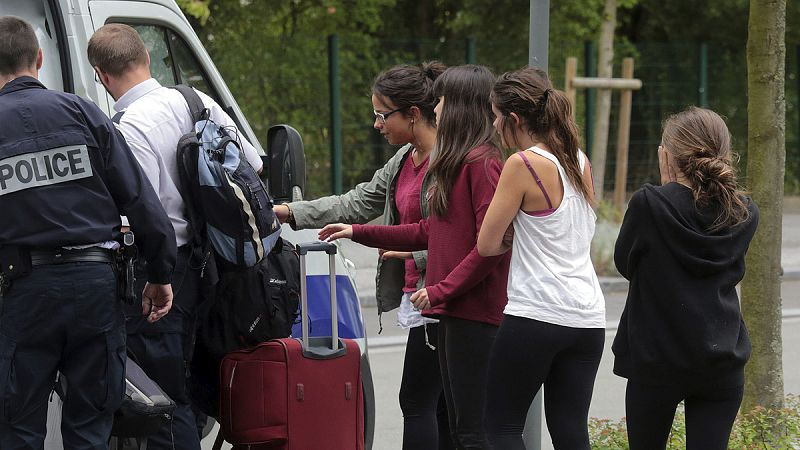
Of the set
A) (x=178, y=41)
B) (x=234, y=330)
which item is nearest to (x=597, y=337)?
(x=234, y=330)

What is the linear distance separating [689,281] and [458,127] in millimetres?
930

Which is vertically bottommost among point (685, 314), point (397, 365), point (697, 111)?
point (397, 365)

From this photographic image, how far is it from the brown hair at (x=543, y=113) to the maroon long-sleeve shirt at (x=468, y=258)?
0.21 meters

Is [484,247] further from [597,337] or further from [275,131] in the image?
[275,131]

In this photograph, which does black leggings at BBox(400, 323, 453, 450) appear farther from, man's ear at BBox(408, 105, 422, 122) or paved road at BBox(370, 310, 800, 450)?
paved road at BBox(370, 310, 800, 450)

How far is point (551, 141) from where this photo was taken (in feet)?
13.7

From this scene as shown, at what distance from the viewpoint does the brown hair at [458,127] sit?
4344 mm

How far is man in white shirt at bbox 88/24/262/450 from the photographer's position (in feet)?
14.3

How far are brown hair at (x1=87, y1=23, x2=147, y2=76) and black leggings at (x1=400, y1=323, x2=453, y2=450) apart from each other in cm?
140

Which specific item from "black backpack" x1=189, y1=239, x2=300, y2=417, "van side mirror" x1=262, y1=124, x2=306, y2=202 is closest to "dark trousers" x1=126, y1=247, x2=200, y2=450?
"black backpack" x1=189, y1=239, x2=300, y2=417

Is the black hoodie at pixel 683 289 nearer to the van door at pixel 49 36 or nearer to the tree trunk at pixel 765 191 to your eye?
the tree trunk at pixel 765 191

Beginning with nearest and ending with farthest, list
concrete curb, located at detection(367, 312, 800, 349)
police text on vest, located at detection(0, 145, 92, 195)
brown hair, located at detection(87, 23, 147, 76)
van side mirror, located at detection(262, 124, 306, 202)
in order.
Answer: police text on vest, located at detection(0, 145, 92, 195)
brown hair, located at detection(87, 23, 147, 76)
van side mirror, located at detection(262, 124, 306, 202)
concrete curb, located at detection(367, 312, 800, 349)

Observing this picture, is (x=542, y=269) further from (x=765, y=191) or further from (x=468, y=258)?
(x=765, y=191)

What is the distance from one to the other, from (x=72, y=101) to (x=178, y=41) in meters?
1.61
